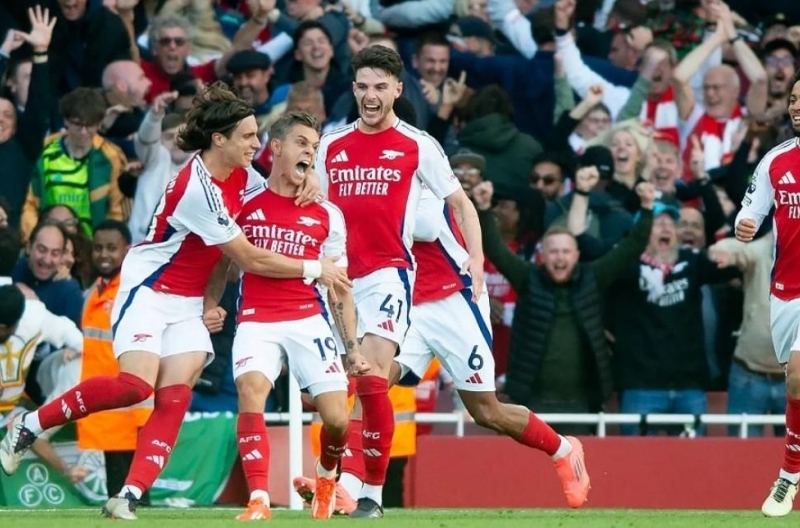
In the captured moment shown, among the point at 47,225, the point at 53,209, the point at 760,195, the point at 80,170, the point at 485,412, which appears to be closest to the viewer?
the point at 760,195

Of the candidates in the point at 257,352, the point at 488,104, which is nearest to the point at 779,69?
the point at 488,104

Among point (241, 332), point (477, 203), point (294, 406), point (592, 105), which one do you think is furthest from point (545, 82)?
point (241, 332)

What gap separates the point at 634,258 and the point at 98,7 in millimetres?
5221

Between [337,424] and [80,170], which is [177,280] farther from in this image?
[80,170]

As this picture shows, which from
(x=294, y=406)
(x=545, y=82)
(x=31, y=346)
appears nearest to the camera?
(x=294, y=406)

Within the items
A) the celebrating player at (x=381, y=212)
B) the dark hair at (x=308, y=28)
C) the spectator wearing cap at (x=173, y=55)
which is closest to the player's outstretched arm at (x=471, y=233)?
the celebrating player at (x=381, y=212)

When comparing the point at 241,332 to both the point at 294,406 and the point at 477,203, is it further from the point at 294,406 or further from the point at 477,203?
the point at 477,203

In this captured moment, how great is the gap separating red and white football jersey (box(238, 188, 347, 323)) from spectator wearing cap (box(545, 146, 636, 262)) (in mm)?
4516

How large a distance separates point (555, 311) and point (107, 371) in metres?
3.32

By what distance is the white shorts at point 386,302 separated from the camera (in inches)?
430

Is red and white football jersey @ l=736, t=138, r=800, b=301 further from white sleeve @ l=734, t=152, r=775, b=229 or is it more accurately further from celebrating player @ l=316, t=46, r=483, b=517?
celebrating player @ l=316, t=46, r=483, b=517

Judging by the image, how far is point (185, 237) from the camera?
10648 millimetres

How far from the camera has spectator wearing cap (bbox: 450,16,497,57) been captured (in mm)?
16656

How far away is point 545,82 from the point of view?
16.5 metres
